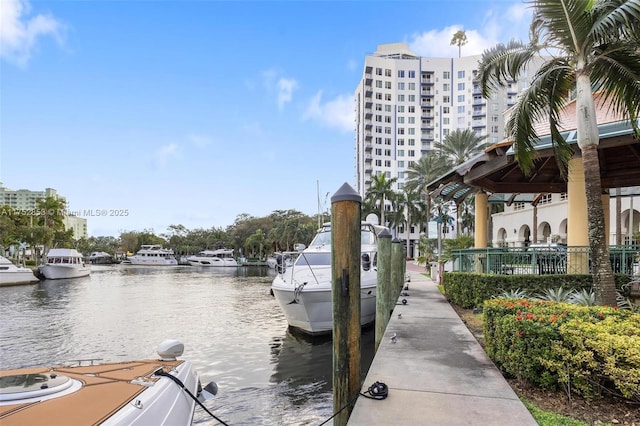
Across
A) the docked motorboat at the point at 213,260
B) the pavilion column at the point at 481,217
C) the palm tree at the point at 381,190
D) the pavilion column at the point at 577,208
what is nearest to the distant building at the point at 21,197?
the docked motorboat at the point at 213,260

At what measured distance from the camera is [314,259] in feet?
43.9

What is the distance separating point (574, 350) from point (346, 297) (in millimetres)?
2503

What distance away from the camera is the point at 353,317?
462 cm

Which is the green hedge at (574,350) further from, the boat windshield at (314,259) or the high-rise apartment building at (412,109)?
the high-rise apartment building at (412,109)

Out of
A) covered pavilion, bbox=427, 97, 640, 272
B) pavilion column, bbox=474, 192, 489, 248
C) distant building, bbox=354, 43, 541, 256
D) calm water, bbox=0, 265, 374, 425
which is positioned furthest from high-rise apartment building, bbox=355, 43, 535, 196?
pavilion column, bbox=474, 192, 489, 248

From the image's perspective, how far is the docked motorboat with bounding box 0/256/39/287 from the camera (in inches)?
1292

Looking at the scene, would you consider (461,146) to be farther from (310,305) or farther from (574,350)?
(574,350)

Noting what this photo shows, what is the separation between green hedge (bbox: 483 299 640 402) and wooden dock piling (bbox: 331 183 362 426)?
202 cm

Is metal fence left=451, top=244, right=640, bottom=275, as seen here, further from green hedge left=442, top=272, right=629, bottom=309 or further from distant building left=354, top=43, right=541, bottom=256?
distant building left=354, top=43, right=541, bottom=256

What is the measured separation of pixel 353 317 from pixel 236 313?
14.2 meters

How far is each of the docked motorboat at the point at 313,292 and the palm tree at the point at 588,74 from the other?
15.6 ft

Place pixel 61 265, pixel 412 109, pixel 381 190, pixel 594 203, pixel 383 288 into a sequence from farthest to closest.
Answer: pixel 412 109 < pixel 381 190 < pixel 61 265 < pixel 383 288 < pixel 594 203

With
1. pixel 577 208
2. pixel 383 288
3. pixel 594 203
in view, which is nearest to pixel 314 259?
pixel 383 288

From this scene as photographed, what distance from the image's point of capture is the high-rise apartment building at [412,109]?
8212 cm
